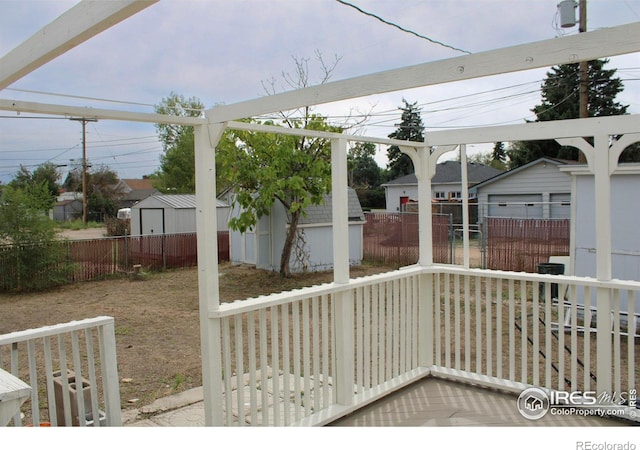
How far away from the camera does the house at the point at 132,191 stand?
39.1 meters

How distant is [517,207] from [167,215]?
454 inches

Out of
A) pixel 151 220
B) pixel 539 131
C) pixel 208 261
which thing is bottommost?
pixel 208 261

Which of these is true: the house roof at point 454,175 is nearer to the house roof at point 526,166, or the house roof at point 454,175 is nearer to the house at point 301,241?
the house roof at point 526,166

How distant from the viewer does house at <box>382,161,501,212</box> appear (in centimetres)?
2311

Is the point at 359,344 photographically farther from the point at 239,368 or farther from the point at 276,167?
the point at 276,167

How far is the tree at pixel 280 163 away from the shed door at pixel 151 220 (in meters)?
4.80

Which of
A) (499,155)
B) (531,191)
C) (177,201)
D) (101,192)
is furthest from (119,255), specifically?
(499,155)

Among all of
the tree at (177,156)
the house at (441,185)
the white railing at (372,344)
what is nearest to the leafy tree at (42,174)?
the tree at (177,156)

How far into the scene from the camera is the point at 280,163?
29.2ft

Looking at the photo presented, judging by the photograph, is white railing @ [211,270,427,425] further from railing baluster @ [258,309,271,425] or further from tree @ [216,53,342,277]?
tree @ [216,53,342,277]

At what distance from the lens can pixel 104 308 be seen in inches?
315

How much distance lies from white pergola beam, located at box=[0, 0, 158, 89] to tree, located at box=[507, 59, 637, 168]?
16.3m
